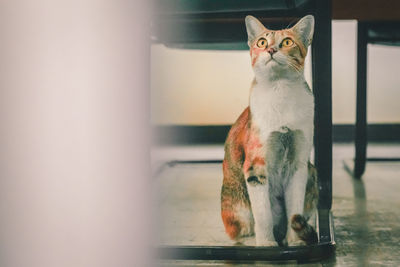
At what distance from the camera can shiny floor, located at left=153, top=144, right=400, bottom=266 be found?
929mm

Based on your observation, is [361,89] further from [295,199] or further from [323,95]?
[295,199]

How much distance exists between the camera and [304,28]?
0.91 metres

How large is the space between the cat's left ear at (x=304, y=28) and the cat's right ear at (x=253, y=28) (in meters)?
0.06

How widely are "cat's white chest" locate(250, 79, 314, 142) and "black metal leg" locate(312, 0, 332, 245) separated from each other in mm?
366

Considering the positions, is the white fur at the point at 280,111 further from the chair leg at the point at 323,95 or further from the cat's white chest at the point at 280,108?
the chair leg at the point at 323,95

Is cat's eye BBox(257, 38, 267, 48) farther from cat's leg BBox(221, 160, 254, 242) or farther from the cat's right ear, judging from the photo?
cat's leg BBox(221, 160, 254, 242)

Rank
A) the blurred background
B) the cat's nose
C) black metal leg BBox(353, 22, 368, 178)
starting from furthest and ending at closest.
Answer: the blurred background, black metal leg BBox(353, 22, 368, 178), the cat's nose

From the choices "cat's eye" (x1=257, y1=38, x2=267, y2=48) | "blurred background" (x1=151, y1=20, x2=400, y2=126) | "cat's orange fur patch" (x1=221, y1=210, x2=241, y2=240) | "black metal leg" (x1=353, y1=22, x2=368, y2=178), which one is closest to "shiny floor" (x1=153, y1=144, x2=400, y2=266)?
"cat's orange fur patch" (x1=221, y1=210, x2=241, y2=240)

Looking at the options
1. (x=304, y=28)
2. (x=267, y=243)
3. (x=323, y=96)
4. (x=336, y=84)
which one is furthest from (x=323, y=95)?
(x=336, y=84)

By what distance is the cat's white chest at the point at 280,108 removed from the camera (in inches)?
35.0

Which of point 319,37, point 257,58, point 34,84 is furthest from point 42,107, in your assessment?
point 319,37

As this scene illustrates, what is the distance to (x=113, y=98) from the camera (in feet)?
1.47

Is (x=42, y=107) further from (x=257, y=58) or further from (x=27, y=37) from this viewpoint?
(x=257, y=58)

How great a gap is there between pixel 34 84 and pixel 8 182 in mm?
82
